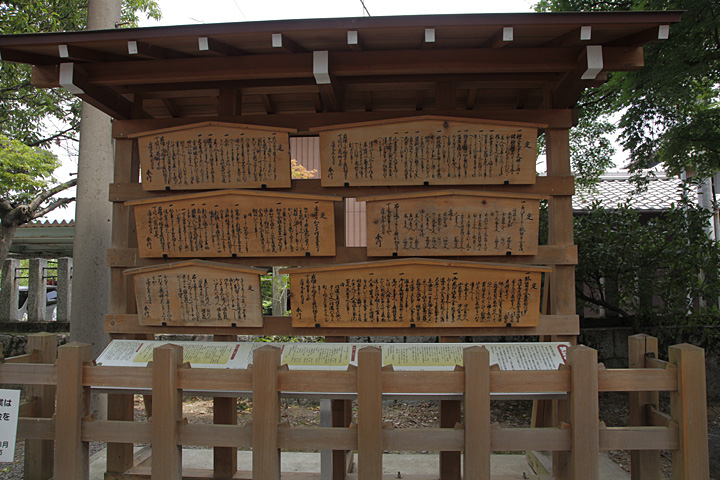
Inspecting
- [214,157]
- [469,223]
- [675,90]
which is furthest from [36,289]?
[675,90]

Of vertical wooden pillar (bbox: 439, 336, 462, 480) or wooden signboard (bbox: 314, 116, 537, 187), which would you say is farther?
wooden signboard (bbox: 314, 116, 537, 187)

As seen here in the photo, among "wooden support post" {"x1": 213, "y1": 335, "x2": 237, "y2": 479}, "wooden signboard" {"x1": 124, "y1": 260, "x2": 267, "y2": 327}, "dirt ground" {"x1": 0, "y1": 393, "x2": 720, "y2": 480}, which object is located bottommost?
"dirt ground" {"x1": 0, "y1": 393, "x2": 720, "y2": 480}

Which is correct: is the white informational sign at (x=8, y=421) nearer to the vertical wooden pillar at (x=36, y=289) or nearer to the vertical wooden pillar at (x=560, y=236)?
the vertical wooden pillar at (x=560, y=236)

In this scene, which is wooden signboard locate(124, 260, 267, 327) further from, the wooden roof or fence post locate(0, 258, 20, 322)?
fence post locate(0, 258, 20, 322)

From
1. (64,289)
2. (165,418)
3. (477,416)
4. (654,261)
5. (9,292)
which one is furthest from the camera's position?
(9,292)

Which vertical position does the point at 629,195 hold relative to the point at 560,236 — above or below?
above

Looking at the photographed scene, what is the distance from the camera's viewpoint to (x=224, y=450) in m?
3.55

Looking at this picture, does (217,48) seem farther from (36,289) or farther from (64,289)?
(36,289)

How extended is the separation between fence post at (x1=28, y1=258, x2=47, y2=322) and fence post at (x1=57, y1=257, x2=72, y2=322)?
0.33 m

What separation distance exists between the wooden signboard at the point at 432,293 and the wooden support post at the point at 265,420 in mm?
1000

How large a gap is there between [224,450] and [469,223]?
2525 millimetres

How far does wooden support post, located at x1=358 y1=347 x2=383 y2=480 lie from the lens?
2494mm

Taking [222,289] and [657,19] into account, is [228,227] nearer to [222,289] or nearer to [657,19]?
[222,289]

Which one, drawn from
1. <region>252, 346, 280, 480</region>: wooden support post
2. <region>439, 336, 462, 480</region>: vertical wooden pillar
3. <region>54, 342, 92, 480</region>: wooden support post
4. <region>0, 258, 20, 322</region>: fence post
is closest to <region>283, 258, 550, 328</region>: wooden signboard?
<region>439, 336, 462, 480</region>: vertical wooden pillar
